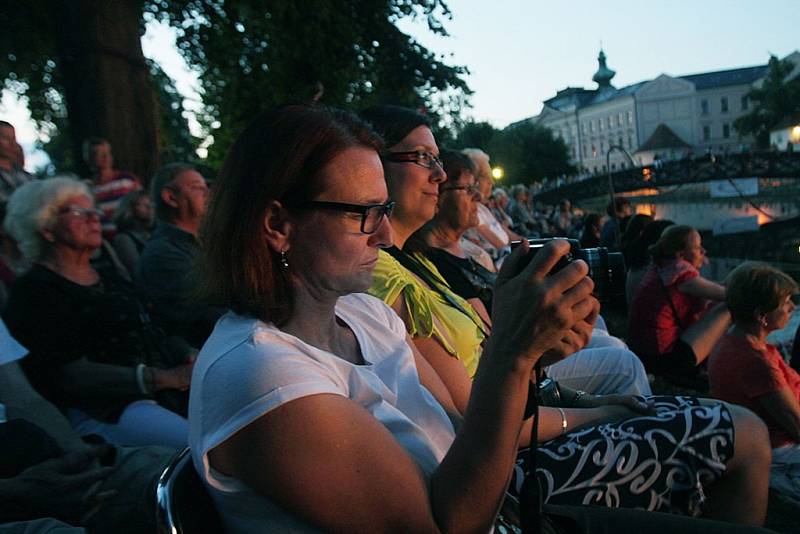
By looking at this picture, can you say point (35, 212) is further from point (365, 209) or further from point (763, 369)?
point (763, 369)

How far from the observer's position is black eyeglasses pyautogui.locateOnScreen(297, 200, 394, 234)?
1.57 metres

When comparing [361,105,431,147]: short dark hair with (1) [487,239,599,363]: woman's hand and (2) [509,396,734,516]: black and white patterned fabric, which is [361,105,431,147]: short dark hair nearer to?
(2) [509,396,734,516]: black and white patterned fabric

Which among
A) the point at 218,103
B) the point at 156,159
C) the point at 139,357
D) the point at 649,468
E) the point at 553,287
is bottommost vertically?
the point at 649,468

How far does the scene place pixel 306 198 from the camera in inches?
61.5

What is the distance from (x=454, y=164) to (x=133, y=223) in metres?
2.57

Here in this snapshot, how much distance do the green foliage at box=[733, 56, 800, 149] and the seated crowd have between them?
81.6 m

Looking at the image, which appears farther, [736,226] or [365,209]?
[736,226]

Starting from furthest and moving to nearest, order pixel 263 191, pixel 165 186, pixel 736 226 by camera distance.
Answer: pixel 736 226 < pixel 165 186 < pixel 263 191

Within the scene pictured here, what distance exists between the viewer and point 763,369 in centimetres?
Result: 311

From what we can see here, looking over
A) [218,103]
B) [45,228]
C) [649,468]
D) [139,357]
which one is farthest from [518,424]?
[218,103]

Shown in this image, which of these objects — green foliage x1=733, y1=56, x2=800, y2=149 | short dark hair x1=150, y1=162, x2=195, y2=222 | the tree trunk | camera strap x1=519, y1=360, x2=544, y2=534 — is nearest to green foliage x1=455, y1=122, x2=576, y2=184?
green foliage x1=733, y1=56, x2=800, y2=149

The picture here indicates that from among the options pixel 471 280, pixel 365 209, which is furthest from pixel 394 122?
pixel 365 209

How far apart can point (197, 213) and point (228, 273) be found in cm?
250

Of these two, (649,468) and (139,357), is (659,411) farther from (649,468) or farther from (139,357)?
(139,357)
